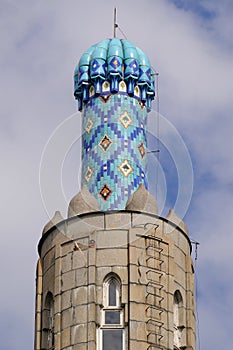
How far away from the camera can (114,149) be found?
49.8m

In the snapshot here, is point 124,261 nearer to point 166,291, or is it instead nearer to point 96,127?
point 166,291

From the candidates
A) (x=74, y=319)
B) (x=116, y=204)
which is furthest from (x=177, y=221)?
(x=74, y=319)

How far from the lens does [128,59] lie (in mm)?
51750

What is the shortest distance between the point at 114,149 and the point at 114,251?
4374 mm

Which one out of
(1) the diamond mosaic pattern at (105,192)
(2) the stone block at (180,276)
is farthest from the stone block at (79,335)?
(1) the diamond mosaic pattern at (105,192)

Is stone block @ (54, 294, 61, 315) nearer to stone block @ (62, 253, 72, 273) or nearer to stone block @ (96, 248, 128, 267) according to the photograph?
stone block @ (62, 253, 72, 273)

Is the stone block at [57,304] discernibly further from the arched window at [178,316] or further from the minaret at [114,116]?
the arched window at [178,316]

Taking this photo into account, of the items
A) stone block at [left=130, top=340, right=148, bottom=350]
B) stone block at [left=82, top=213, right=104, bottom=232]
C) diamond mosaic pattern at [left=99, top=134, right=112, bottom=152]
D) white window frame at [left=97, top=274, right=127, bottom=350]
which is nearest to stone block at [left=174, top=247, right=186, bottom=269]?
white window frame at [left=97, top=274, right=127, bottom=350]

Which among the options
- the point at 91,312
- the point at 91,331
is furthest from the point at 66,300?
the point at 91,331

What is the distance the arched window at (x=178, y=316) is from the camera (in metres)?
47.7

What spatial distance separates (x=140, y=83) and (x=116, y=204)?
211 inches

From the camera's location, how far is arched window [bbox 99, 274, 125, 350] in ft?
150

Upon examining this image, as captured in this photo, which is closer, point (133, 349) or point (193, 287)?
point (133, 349)

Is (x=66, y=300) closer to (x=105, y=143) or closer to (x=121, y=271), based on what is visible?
(x=121, y=271)
